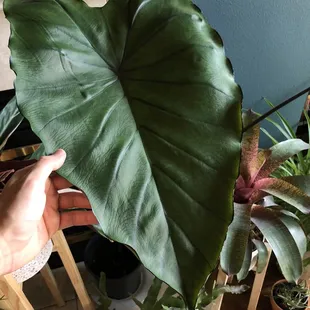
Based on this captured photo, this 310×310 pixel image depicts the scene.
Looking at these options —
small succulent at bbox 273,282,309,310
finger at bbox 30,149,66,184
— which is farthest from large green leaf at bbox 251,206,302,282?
finger at bbox 30,149,66,184

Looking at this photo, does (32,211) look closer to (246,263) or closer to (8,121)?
(8,121)

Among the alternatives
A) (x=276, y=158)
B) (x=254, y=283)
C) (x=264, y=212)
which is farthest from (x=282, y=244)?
(x=254, y=283)

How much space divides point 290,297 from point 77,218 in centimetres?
81

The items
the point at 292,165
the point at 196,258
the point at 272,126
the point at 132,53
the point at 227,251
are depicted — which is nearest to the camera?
the point at 196,258

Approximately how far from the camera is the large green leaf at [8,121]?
33.1 inches

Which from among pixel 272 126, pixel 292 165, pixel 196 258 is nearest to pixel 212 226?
pixel 196 258

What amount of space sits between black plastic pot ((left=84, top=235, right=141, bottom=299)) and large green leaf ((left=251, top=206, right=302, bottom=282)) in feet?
1.89

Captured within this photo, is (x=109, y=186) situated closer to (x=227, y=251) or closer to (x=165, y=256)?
(x=165, y=256)

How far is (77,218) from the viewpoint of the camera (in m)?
0.81

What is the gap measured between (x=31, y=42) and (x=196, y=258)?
371 mm

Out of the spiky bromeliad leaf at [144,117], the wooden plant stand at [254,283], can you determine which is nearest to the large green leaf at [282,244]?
the wooden plant stand at [254,283]

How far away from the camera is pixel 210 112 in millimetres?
581

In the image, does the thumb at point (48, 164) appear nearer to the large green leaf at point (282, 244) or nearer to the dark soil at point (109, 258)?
the large green leaf at point (282, 244)

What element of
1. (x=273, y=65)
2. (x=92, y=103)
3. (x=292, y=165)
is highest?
(x=92, y=103)
